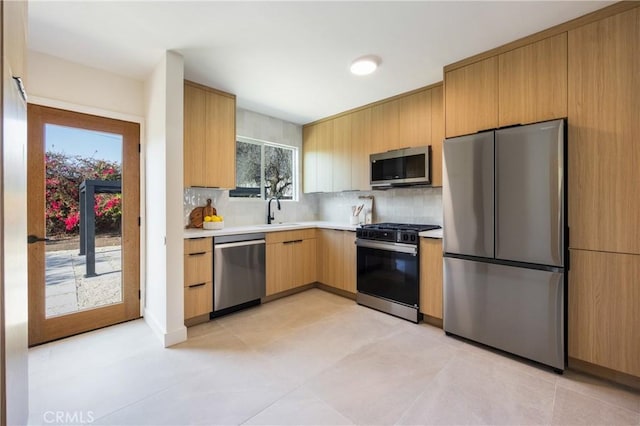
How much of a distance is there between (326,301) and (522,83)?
9.87ft

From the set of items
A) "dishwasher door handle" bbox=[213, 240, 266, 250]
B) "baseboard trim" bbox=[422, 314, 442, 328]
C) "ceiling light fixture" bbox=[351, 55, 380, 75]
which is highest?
"ceiling light fixture" bbox=[351, 55, 380, 75]

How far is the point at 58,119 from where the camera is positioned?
2.51 m

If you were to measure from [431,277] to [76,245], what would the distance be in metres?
3.47

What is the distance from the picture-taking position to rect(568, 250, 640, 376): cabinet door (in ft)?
5.94

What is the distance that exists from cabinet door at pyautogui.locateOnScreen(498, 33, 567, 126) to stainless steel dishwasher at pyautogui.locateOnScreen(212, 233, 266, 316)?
2.79 m

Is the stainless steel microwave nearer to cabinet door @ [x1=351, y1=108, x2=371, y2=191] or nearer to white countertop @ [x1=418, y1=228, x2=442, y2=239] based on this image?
cabinet door @ [x1=351, y1=108, x2=371, y2=191]

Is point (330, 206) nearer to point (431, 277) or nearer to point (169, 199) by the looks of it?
point (431, 277)

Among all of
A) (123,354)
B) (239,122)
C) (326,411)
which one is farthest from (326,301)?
(239,122)

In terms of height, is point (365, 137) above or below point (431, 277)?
above

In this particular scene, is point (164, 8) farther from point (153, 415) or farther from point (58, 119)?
point (153, 415)

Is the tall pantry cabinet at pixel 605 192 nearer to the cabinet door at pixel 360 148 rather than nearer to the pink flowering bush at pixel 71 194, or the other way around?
the cabinet door at pixel 360 148

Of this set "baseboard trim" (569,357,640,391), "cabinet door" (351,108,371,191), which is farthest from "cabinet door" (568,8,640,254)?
"cabinet door" (351,108,371,191)

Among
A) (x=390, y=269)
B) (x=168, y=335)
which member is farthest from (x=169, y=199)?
(x=390, y=269)

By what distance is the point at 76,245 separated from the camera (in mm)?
2582
